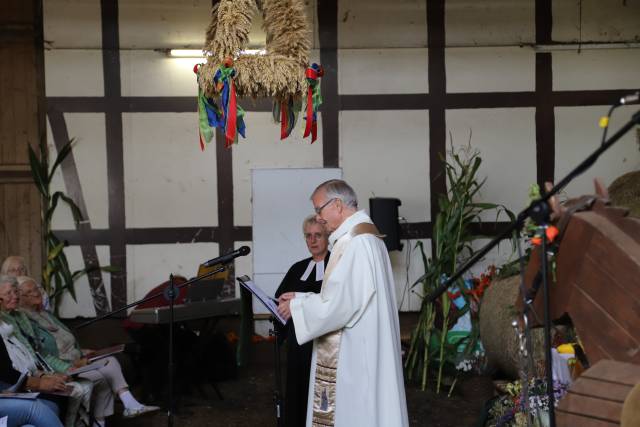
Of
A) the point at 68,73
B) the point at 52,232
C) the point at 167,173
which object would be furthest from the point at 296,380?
the point at 68,73

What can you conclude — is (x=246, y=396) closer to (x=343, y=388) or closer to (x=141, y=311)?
(x=141, y=311)

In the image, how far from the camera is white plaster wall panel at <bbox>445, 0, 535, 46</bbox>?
301 inches

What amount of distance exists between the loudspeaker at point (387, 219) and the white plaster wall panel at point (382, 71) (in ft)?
3.81

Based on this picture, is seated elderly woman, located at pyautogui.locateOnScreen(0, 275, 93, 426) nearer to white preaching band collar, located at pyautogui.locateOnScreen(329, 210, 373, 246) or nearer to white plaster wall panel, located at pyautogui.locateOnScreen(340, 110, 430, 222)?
white preaching band collar, located at pyautogui.locateOnScreen(329, 210, 373, 246)

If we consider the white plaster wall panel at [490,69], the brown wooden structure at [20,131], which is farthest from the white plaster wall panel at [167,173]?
the white plaster wall panel at [490,69]

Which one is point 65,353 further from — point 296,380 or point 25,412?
point 296,380

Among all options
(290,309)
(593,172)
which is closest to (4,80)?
(290,309)

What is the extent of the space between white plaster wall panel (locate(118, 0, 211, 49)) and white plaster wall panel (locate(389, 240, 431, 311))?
2673 mm

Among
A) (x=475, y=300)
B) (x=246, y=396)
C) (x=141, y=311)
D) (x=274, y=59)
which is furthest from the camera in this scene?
(x=475, y=300)

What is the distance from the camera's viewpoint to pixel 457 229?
20.6 feet

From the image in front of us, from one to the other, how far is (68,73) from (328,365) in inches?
189

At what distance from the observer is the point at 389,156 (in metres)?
7.61

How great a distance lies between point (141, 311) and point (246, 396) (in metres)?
1.17

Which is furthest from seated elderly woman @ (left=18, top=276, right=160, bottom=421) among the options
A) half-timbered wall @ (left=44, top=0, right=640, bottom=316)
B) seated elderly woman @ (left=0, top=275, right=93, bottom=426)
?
half-timbered wall @ (left=44, top=0, right=640, bottom=316)
